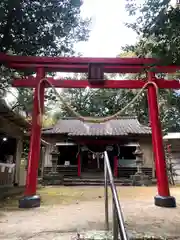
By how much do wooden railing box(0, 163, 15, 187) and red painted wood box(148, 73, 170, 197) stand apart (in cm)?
540

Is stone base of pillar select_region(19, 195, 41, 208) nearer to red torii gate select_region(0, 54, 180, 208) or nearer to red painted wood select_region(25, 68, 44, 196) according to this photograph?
red painted wood select_region(25, 68, 44, 196)

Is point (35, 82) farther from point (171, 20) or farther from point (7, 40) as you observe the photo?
point (171, 20)

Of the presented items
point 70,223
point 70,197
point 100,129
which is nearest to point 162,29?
point 70,223

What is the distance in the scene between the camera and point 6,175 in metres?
9.05

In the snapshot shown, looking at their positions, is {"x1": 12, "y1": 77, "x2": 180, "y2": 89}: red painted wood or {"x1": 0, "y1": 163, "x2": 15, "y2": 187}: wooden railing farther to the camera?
{"x1": 0, "y1": 163, "x2": 15, "y2": 187}: wooden railing

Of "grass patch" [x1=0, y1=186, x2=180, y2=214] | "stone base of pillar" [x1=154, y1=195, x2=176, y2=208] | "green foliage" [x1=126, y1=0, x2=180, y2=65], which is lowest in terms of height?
"grass patch" [x1=0, y1=186, x2=180, y2=214]

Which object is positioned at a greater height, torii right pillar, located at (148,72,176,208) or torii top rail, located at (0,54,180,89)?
torii top rail, located at (0,54,180,89)

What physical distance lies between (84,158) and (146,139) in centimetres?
480

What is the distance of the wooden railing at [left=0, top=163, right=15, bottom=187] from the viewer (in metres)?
8.56

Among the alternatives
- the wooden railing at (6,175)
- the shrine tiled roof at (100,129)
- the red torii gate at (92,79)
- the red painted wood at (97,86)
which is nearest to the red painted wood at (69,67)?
the red torii gate at (92,79)

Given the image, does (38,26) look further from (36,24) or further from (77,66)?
(77,66)

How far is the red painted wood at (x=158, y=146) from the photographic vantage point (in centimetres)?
564

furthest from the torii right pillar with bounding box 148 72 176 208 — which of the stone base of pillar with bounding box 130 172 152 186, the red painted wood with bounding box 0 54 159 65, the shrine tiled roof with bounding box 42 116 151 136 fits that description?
the shrine tiled roof with bounding box 42 116 151 136

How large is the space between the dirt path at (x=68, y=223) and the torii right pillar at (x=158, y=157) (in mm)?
473
